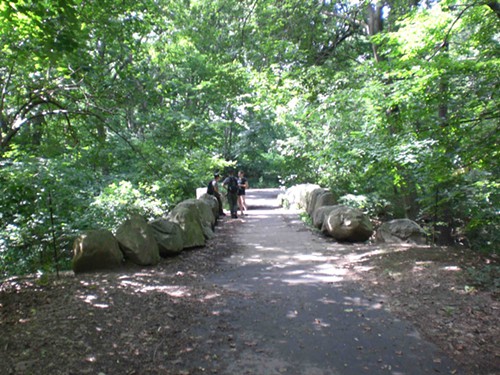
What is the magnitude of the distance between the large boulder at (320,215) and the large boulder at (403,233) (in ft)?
5.12

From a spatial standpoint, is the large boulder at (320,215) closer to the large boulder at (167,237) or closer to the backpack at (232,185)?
the backpack at (232,185)

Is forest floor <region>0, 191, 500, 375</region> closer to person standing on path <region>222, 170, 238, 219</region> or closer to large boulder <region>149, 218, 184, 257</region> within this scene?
large boulder <region>149, 218, 184, 257</region>

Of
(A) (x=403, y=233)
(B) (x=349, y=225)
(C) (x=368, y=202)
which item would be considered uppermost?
(C) (x=368, y=202)

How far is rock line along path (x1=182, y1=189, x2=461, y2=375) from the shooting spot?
3.27 m

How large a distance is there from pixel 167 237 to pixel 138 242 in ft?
2.82

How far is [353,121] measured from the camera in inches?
422

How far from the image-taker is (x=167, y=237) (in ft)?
24.0

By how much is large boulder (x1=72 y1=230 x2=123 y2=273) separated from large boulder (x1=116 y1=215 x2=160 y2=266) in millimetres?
257

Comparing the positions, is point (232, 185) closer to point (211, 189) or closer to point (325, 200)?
point (211, 189)

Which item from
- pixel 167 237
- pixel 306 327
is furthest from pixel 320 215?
pixel 306 327

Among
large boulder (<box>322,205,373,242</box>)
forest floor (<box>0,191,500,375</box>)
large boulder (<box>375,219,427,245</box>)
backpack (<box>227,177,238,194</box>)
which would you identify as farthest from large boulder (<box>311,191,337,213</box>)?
forest floor (<box>0,191,500,375</box>)

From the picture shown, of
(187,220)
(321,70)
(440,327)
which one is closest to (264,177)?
(321,70)

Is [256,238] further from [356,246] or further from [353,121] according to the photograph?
[353,121]

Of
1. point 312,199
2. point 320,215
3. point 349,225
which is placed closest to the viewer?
point 349,225
